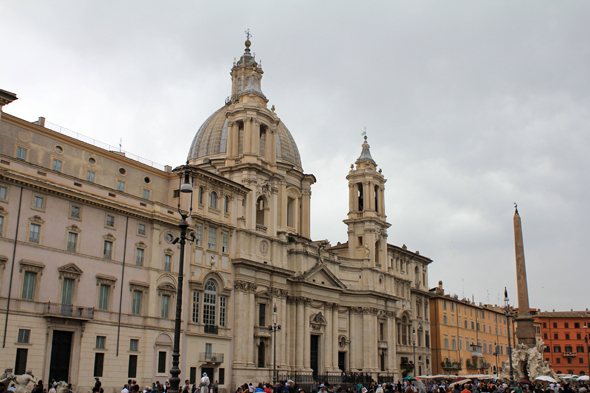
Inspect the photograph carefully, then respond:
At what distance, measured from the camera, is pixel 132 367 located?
40.3 m

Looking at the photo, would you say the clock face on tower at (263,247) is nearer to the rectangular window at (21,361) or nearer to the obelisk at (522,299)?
the obelisk at (522,299)

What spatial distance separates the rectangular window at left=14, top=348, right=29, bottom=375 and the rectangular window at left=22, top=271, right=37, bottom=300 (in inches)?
114

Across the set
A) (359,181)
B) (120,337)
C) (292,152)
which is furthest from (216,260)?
(359,181)

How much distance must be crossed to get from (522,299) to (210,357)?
78.5 feet

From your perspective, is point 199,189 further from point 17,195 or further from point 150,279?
point 17,195

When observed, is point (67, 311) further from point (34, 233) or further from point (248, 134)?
point (248, 134)

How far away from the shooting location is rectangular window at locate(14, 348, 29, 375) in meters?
33.8

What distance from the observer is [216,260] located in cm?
4859

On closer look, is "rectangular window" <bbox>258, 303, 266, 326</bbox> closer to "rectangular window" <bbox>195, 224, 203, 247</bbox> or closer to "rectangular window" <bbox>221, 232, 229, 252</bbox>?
"rectangular window" <bbox>221, 232, 229, 252</bbox>

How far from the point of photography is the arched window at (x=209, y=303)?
155 ft

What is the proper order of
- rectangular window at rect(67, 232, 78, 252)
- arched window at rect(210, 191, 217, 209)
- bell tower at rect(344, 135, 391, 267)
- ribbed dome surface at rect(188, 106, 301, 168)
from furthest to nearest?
bell tower at rect(344, 135, 391, 267)
ribbed dome surface at rect(188, 106, 301, 168)
arched window at rect(210, 191, 217, 209)
rectangular window at rect(67, 232, 78, 252)

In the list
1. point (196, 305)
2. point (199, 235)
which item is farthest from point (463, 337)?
point (199, 235)

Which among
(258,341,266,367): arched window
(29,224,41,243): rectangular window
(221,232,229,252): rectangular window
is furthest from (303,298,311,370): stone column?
(29,224,41,243): rectangular window

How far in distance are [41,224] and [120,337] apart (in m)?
8.86
